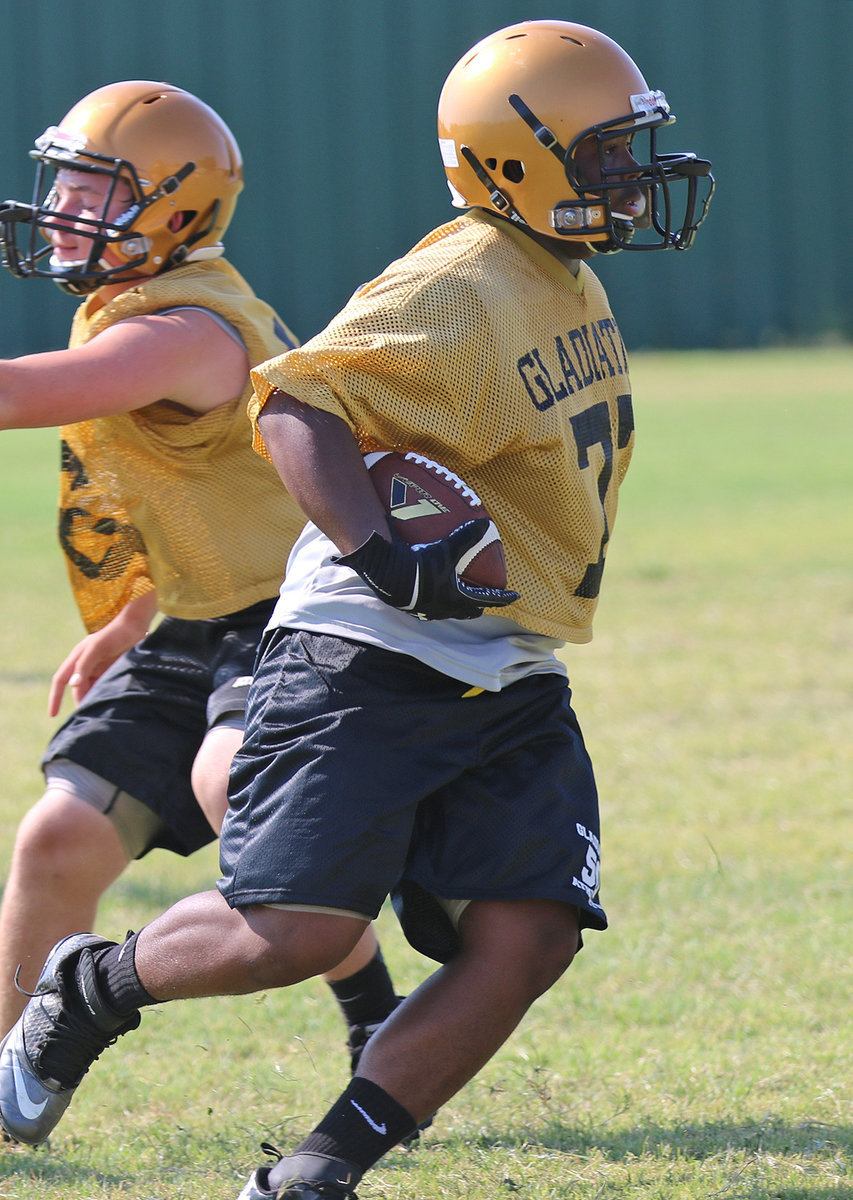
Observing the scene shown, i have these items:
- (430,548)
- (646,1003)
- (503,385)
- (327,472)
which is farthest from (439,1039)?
(646,1003)

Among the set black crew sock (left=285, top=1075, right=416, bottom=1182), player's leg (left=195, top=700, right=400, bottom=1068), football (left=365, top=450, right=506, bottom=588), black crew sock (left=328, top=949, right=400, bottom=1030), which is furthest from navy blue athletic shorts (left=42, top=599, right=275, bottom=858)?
black crew sock (left=285, top=1075, right=416, bottom=1182)

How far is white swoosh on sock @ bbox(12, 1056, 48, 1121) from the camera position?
2605 millimetres

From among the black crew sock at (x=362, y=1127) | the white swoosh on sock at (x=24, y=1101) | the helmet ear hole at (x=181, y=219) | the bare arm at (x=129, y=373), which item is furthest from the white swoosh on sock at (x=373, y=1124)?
the helmet ear hole at (x=181, y=219)

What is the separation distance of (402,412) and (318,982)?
1877mm

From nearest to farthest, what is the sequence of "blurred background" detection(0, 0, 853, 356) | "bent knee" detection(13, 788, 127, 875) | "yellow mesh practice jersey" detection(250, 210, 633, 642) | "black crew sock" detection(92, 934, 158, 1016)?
"yellow mesh practice jersey" detection(250, 210, 633, 642), "black crew sock" detection(92, 934, 158, 1016), "bent knee" detection(13, 788, 127, 875), "blurred background" detection(0, 0, 853, 356)

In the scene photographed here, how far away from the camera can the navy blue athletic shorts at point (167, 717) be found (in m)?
3.03

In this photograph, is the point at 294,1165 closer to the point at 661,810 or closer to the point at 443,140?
the point at 443,140

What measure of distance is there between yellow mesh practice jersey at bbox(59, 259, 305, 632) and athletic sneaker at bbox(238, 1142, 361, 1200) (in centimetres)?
105

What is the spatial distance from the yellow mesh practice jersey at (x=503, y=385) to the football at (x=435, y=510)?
0.08 meters

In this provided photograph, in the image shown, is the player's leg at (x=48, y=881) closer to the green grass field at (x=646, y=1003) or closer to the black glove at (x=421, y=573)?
the green grass field at (x=646, y=1003)

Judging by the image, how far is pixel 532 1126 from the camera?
9.82 feet

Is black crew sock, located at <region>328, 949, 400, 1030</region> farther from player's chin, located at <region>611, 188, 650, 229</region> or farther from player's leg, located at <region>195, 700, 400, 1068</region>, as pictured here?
player's chin, located at <region>611, 188, 650, 229</region>

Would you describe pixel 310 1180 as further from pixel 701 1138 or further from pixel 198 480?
pixel 198 480

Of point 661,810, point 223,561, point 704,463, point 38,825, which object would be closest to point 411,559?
point 223,561
